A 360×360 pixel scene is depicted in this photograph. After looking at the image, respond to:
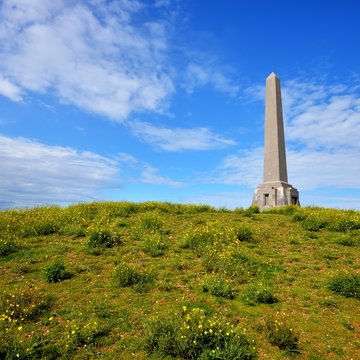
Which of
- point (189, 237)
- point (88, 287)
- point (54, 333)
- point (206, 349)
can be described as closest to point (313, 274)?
point (189, 237)

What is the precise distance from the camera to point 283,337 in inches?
255

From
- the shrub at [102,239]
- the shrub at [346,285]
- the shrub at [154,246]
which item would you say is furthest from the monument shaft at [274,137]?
the shrub at [102,239]

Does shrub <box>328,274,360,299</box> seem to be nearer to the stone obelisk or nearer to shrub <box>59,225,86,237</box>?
shrub <box>59,225,86,237</box>

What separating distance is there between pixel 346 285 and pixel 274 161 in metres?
21.5

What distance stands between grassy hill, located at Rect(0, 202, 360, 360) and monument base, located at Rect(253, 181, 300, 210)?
13250mm

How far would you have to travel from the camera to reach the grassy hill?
6.20 metres

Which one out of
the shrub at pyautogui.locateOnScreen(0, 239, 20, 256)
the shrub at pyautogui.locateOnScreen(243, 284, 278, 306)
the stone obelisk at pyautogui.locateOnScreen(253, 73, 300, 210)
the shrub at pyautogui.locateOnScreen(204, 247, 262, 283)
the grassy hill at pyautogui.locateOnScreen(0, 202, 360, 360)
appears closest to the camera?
the grassy hill at pyautogui.locateOnScreen(0, 202, 360, 360)

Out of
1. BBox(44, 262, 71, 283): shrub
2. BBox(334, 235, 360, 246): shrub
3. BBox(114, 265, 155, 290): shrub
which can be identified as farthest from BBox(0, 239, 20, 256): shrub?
BBox(334, 235, 360, 246): shrub

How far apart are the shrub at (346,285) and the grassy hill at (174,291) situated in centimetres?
3

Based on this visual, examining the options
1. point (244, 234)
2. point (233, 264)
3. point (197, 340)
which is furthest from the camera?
point (244, 234)

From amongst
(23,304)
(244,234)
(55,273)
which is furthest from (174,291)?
(244,234)

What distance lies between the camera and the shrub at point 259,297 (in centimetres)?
800

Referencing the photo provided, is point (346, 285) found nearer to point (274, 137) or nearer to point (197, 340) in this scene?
point (197, 340)

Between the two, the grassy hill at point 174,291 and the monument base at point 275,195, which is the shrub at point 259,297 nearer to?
the grassy hill at point 174,291
